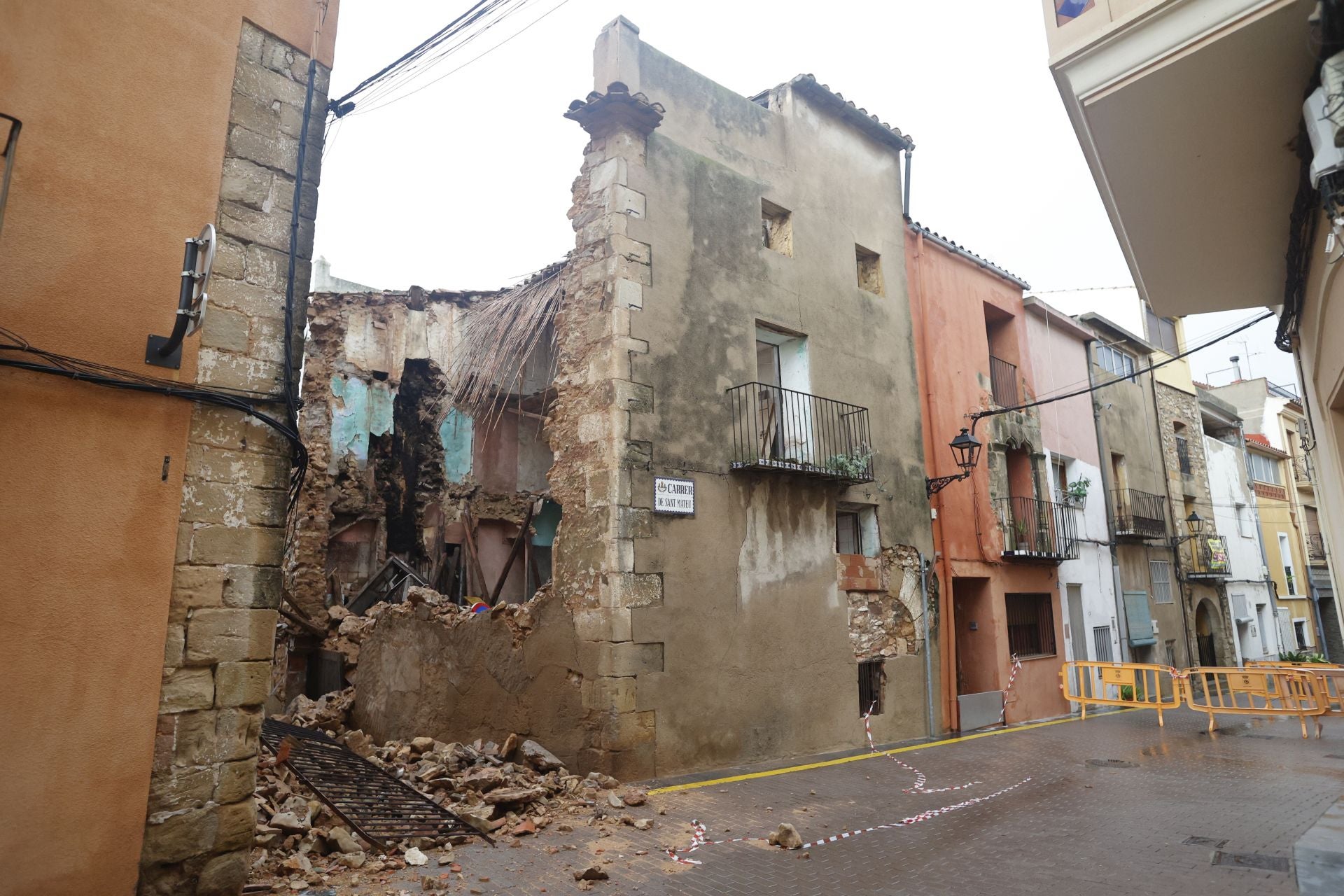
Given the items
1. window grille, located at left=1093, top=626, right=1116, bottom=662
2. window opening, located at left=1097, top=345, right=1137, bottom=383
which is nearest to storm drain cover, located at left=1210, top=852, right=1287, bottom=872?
window grille, located at left=1093, top=626, right=1116, bottom=662

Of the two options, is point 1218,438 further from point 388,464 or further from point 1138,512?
point 388,464

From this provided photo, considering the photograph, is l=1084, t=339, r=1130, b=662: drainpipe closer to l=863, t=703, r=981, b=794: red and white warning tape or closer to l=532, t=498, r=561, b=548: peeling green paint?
l=863, t=703, r=981, b=794: red and white warning tape

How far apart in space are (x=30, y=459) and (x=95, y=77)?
221 centimetres

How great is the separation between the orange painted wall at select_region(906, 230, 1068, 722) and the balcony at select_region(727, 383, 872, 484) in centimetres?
215

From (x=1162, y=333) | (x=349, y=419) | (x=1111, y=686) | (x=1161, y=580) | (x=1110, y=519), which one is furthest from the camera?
(x=1162, y=333)

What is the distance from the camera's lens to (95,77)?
4.59m

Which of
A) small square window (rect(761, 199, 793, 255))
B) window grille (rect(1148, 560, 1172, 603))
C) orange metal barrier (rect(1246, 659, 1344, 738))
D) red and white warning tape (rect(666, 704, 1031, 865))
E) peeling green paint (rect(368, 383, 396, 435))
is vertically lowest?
red and white warning tape (rect(666, 704, 1031, 865))

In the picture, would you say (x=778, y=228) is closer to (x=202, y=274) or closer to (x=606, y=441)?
(x=606, y=441)

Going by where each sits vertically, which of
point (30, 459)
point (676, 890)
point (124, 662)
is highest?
point (30, 459)

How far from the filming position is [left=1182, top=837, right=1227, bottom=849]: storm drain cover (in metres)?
5.91

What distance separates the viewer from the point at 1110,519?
17609 mm

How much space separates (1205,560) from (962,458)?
12.3 metres

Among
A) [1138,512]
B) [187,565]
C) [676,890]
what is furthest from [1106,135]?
[1138,512]

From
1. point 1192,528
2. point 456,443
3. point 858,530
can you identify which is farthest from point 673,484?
point 1192,528
